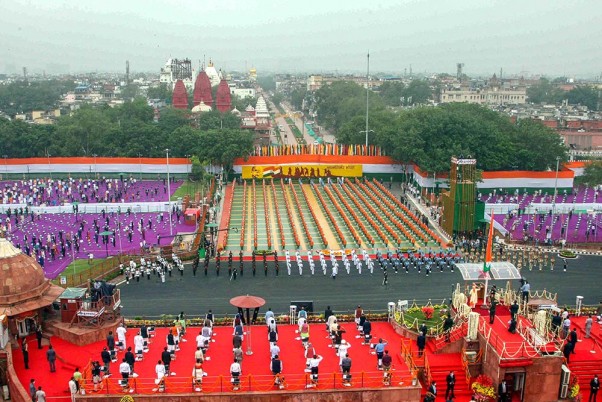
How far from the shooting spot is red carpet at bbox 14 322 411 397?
17.0 m

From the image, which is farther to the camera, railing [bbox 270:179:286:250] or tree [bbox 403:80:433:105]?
tree [bbox 403:80:433:105]

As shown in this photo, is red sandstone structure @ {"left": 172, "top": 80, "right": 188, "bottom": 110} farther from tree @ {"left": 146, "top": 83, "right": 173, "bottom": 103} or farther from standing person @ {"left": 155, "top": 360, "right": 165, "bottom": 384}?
standing person @ {"left": 155, "top": 360, "right": 165, "bottom": 384}

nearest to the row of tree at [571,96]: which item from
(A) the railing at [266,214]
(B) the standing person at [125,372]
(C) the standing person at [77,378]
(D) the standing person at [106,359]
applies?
(A) the railing at [266,214]

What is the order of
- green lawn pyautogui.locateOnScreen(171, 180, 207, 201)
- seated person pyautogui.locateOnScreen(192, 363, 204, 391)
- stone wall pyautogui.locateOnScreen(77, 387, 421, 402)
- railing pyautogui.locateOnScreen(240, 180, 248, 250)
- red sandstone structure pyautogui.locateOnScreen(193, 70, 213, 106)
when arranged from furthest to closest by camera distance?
red sandstone structure pyautogui.locateOnScreen(193, 70, 213, 106) < green lawn pyautogui.locateOnScreen(171, 180, 207, 201) < railing pyautogui.locateOnScreen(240, 180, 248, 250) < seated person pyautogui.locateOnScreen(192, 363, 204, 391) < stone wall pyautogui.locateOnScreen(77, 387, 421, 402)

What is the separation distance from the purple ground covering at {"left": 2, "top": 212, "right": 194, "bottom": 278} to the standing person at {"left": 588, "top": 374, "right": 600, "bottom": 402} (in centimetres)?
2493

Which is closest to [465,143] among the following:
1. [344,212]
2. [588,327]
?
[344,212]

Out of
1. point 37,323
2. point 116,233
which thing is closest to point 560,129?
point 116,233

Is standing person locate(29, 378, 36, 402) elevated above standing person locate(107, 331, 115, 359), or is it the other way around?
standing person locate(107, 331, 115, 359)

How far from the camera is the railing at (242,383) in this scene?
16.7 meters

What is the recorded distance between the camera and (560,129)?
7369 cm

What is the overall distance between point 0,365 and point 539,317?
1729cm

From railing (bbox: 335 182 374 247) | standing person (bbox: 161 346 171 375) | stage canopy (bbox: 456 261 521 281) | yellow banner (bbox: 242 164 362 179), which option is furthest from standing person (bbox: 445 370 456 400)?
yellow banner (bbox: 242 164 362 179)

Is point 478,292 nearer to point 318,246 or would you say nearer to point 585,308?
point 585,308

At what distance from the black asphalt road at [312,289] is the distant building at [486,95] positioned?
341 ft
